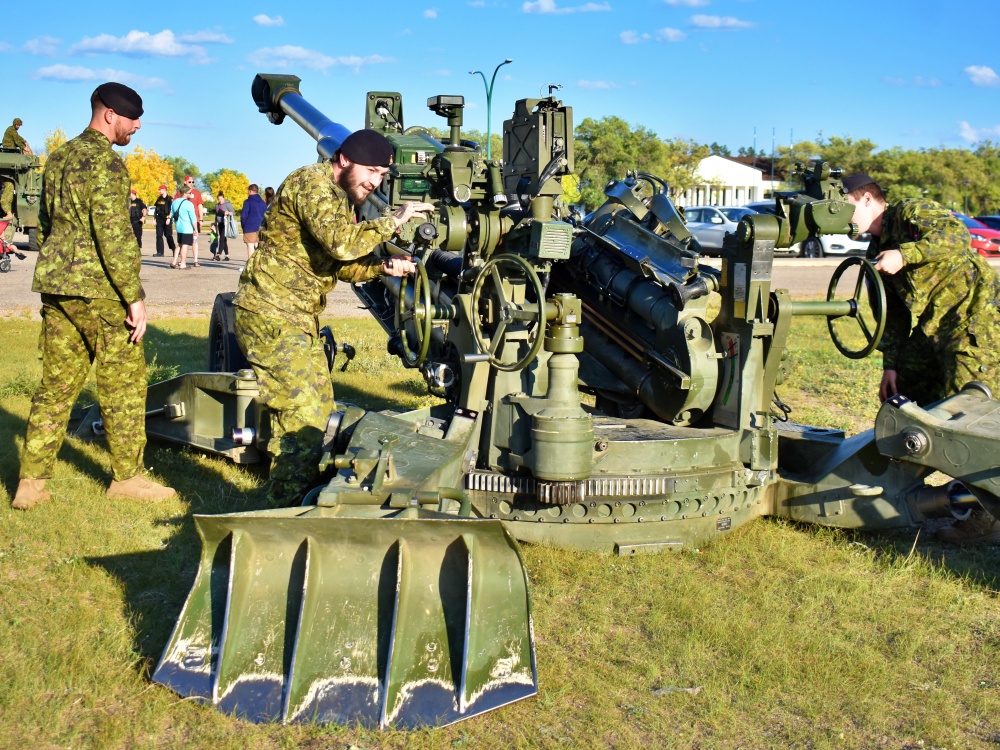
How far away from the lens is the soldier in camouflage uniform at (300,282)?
5.19m

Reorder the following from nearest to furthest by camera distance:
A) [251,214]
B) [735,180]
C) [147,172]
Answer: [251,214] < [147,172] < [735,180]

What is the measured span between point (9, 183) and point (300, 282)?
19147 mm

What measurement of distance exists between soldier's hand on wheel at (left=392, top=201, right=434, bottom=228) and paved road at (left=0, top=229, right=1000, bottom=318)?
714 centimetres

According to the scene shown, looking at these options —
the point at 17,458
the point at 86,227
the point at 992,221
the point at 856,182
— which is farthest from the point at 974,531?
the point at 992,221

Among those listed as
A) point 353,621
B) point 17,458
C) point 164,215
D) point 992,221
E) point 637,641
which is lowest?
point 637,641

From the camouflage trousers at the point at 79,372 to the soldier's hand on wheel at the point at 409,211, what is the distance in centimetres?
175

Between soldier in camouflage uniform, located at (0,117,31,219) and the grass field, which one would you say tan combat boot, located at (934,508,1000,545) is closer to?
the grass field

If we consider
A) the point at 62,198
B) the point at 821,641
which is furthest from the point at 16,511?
the point at 821,641

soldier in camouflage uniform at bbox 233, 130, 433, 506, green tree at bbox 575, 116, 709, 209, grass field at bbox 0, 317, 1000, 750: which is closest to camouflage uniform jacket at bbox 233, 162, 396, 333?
soldier in camouflage uniform at bbox 233, 130, 433, 506

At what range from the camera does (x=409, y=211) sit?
17.5 ft

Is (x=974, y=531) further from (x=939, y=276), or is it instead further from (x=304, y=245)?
(x=304, y=245)

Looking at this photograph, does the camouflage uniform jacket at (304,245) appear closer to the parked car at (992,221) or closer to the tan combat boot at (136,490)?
the tan combat boot at (136,490)

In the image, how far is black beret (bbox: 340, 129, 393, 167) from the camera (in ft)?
17.0

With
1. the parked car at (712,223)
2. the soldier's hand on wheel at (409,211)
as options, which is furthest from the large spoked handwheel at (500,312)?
the parked car at (712,223)
